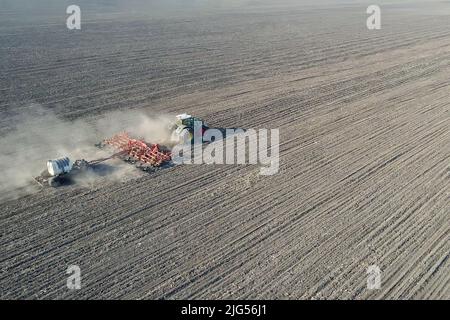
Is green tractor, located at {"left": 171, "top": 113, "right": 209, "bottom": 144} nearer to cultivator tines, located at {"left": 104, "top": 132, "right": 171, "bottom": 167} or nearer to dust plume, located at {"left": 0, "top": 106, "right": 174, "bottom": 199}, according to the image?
dust plume, located at {"left": 0, "top": 106, "right": 174, "bottom": 199}

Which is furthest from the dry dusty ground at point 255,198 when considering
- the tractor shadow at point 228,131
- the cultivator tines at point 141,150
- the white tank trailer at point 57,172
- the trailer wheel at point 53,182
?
the tractor shadow at point 228,131

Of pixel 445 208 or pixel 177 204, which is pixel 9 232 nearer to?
pixel 177 204

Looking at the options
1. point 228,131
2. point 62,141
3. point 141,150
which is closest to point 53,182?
point 141,150

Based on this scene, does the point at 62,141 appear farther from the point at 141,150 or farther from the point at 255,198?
the point at 255,198

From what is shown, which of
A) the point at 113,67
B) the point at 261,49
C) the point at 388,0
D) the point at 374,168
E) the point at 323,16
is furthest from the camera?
the point at 388,0

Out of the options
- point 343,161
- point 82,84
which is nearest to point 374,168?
point 343,161
